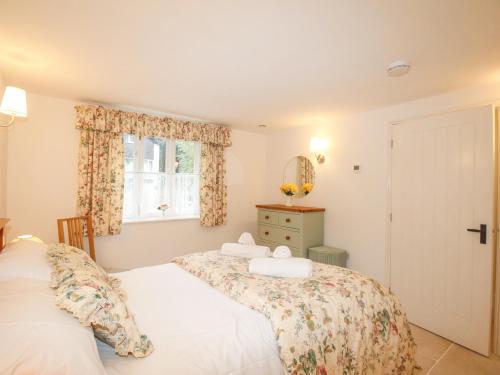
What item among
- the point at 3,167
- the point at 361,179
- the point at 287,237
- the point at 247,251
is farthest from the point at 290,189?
the point at 3,167

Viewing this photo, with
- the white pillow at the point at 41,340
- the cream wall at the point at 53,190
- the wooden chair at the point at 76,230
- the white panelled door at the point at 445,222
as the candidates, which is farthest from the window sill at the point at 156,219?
the white panelled door at the point at 445,222

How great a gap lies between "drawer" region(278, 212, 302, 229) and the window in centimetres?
129

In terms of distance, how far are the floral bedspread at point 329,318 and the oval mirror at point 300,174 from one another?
218cm

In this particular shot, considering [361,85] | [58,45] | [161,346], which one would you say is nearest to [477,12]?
[361,85]

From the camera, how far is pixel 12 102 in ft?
5.74

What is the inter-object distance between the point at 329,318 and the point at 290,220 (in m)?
2.22

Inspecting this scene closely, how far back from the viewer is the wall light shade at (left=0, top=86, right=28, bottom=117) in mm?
1740

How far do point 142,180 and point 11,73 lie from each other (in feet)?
5.50

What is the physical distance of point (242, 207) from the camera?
4477mm

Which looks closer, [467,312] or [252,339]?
[252,339]

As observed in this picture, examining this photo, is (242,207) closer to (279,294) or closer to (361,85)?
(361,85)

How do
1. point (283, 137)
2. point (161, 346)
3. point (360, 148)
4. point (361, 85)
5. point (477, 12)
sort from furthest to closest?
point (283, 137), point (360, 148), point (361, 85), point (477, 12), point (161, 346)

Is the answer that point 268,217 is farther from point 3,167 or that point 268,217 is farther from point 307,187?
point 3,167

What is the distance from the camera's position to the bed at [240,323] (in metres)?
1.03
